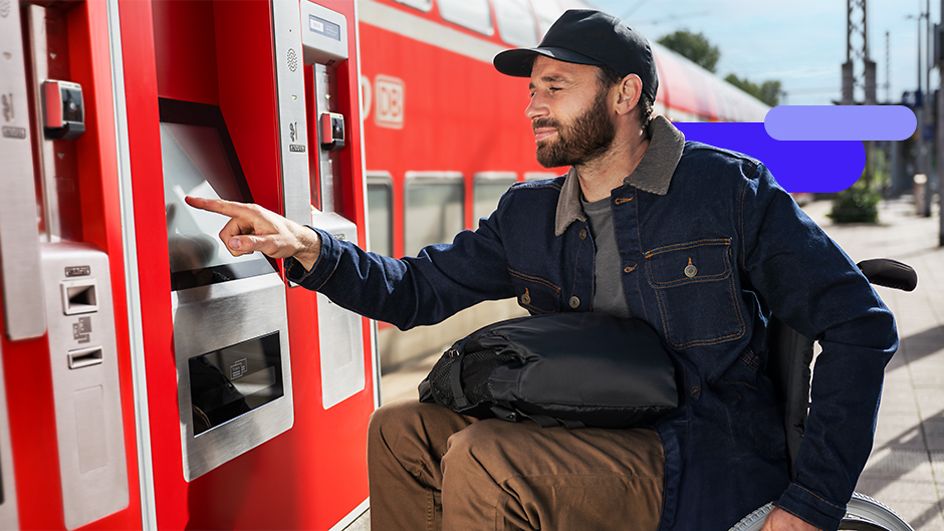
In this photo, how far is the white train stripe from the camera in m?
5.09

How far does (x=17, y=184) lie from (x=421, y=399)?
99cm

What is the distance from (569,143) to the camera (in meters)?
2.26

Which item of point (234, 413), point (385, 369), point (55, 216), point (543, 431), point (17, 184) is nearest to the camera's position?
point (17, 184)

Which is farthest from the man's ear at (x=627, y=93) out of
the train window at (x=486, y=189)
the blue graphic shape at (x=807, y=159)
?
the train window at (x=486, y=189)

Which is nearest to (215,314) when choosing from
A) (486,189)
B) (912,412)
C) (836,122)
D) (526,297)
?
(526,297)

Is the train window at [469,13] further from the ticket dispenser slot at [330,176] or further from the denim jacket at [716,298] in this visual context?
the denim jacket at [716,298]

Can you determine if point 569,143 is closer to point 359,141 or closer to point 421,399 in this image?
point 421,399

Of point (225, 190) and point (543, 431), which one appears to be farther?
point (225, 190)

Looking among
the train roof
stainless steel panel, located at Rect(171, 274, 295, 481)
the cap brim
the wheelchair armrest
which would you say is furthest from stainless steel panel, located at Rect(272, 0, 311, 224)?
the train roof

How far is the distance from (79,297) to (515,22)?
5.67 metres

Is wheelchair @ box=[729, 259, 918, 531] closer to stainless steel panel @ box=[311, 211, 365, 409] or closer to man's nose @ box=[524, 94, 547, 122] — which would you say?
man's nose @ box=[524, 94, 547, 122]

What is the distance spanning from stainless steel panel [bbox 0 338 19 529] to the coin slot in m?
0.16

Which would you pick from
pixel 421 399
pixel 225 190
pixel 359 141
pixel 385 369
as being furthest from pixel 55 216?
pixel 385 369

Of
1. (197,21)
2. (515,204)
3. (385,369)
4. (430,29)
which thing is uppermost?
(430,29)
